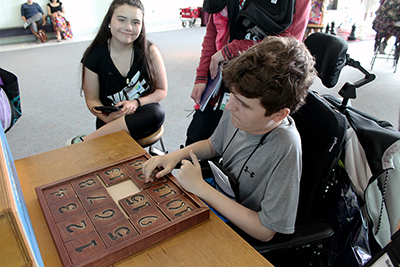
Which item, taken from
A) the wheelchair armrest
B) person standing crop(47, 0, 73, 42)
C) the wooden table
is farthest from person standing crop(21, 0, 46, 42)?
the wheelchair armrest

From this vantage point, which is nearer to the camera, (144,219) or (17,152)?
(144,219)

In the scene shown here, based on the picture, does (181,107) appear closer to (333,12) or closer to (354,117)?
(354,117)

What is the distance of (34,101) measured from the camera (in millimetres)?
3459

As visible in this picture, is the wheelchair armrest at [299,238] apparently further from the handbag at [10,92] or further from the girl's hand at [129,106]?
the handbag at [10,92]

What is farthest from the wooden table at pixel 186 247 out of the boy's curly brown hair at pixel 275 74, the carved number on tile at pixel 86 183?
the boy's curly brown hair at pixel 275 74

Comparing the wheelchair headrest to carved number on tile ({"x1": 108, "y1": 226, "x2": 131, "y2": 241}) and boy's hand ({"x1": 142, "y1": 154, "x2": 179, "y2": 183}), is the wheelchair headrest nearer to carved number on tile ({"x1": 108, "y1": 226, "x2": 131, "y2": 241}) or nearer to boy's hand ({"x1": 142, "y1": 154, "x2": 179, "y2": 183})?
boy's hand ({"x1": 142, "y1": 154, "x2": 179, "y2": 183})

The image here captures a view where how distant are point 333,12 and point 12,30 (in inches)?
333

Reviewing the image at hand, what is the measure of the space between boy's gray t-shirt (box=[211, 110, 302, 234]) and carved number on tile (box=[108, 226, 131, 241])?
0.39 metres

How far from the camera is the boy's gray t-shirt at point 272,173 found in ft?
2.66

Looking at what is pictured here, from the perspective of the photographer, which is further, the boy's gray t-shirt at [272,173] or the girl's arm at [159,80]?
the girl's arm at [159,80]

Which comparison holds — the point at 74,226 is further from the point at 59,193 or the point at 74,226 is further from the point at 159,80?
the point at 159,80

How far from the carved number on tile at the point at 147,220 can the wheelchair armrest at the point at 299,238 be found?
33 centimetres

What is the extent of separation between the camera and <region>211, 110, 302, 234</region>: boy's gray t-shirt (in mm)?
810

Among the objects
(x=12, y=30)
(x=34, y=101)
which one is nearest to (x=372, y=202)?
(x=34, y=101)
